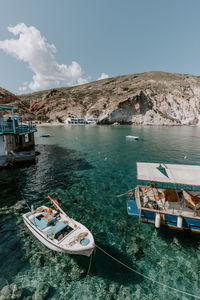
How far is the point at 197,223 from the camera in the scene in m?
9.45

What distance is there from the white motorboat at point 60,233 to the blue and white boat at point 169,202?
180 inches

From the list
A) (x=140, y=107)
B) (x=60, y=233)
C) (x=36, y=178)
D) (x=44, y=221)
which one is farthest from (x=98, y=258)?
(x=140, y=107)

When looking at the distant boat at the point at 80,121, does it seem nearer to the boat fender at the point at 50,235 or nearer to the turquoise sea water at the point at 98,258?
the turquoise sea water at the point at 98,258

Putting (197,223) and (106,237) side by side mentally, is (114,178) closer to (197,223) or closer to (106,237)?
(106,237)

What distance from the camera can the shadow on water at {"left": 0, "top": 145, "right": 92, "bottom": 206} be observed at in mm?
15703

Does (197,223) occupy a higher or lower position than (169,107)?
lower

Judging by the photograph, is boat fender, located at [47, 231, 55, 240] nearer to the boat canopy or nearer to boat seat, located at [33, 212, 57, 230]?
boat seat, located at [33, 212, 57, 230]

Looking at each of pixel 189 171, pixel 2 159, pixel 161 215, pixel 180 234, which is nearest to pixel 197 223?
pixel 180 234

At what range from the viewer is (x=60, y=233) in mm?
8906

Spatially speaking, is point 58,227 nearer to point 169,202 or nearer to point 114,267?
point 114,267

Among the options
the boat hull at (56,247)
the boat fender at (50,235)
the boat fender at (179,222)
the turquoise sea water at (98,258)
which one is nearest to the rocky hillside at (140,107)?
the turquoise sea water at (98,258)

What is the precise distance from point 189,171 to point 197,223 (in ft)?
13.8

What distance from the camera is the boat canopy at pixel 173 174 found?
35.6 ft

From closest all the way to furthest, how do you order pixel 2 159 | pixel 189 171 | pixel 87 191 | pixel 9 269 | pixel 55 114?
pixel 9 269 < pixel 189 171 < pixel 87 191 < pixel 2 159 < pixel 55 114
